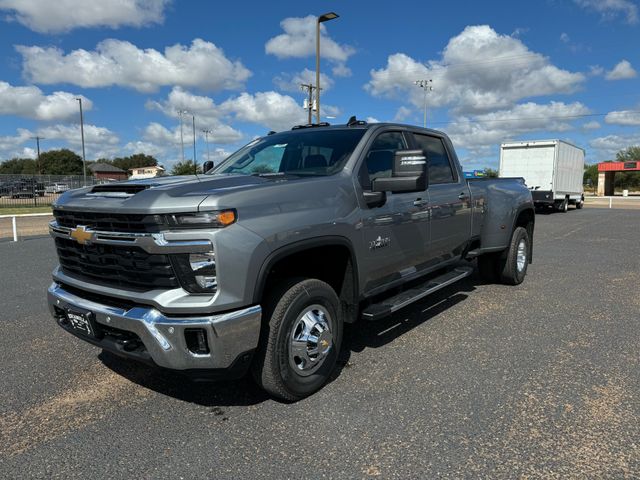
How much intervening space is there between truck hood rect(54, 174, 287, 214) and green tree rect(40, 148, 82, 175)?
129147mm

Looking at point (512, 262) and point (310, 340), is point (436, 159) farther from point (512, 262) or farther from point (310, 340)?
point (310, 340)

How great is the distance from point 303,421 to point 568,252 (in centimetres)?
863

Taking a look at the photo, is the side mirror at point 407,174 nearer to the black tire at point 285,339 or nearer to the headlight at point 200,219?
the black tire at point 285,339

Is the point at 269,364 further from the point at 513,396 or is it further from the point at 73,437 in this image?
the point at 513,396

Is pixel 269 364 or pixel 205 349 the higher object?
pixel 205 349

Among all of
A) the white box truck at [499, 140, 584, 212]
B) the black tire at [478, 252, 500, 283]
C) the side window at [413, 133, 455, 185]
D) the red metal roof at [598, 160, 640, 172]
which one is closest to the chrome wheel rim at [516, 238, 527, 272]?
the black tire at [478, 252, 500, 283]

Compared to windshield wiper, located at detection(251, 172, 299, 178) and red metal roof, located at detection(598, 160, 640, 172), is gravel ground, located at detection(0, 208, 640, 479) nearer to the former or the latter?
windshield wiper, located at detection(251, 172, 299, 178)

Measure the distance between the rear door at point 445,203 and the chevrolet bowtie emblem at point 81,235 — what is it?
2.94 m

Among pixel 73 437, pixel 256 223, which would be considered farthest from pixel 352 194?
pixel 73 437

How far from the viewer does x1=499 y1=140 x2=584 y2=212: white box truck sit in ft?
70.8

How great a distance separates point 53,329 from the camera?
4832mm

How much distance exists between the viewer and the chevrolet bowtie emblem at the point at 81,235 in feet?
9.89

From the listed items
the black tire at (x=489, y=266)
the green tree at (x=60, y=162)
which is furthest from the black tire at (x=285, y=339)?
the green tree at (x=60, y=162)

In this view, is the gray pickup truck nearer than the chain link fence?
Yes
